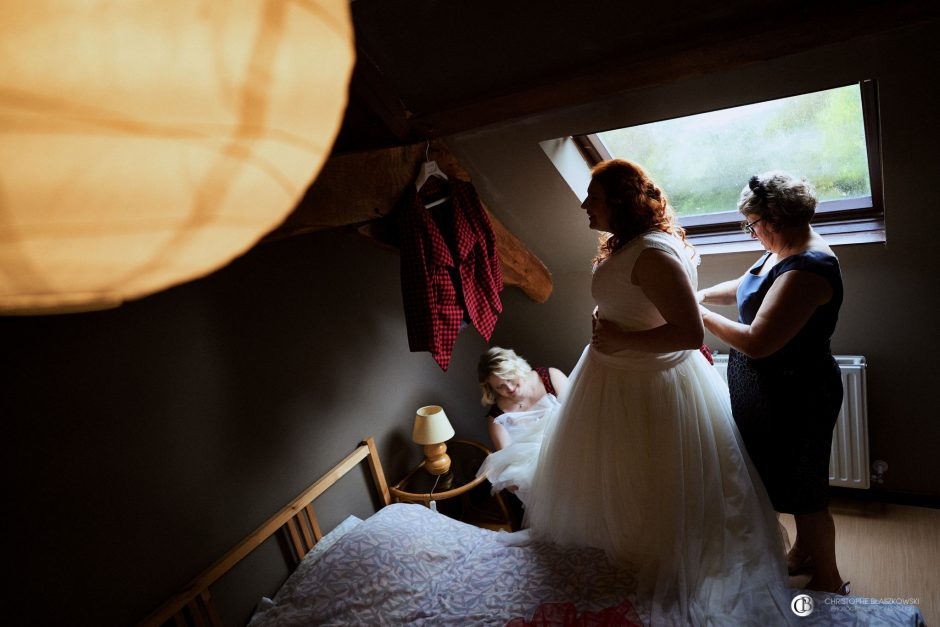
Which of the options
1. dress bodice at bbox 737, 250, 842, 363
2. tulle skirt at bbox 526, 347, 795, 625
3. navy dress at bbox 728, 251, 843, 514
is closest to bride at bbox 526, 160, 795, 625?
tulle skirt at bbox 526, 347, 795, 625

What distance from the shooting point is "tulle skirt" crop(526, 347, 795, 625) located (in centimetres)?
164

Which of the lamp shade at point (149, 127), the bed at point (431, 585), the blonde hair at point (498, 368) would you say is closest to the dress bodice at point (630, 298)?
the bed at point (431, 585)

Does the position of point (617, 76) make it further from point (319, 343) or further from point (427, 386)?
point (427, 386)

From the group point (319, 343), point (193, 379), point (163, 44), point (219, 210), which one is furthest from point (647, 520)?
point (163, 44)

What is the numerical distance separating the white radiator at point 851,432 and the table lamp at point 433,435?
1.69m

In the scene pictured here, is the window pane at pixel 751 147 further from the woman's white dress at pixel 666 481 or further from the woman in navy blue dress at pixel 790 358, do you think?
the woman's white dress at pixel 666 481

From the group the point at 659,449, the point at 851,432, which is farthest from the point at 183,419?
the point at 851,432

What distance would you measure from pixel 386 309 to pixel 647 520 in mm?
1400

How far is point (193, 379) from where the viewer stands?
1.68 meters

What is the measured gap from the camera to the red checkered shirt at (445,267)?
2053mm

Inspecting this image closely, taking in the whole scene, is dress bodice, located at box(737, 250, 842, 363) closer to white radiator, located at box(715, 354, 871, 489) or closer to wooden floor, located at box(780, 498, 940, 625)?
white radiator, located at box(715, 354, 871, 489)

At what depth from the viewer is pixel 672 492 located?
1.72 metres

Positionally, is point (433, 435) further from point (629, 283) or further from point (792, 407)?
point (792, 407)

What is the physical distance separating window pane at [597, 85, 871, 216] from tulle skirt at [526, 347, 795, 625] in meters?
1.11
